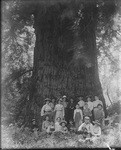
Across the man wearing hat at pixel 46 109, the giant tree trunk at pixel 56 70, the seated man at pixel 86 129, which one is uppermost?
the giant tree trunk at pixel 56 70

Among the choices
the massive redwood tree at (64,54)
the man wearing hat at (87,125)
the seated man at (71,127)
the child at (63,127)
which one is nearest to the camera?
the man wearing hat at (87,125)

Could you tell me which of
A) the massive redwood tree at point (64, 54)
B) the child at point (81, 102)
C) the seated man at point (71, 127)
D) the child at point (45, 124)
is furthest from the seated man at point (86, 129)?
the massive redwood tree at point (64, 54)

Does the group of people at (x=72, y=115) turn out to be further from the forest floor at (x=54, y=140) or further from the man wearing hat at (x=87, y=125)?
the forest floor at (x=54, y=140)

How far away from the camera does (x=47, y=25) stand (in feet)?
41.3

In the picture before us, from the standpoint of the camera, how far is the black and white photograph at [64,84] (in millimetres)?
10938

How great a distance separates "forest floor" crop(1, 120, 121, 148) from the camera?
10.4 m

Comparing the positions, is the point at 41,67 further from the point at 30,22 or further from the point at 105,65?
the point at 105,65

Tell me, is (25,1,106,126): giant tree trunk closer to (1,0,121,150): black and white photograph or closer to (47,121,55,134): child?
(1,0,121,150): black and white photograph

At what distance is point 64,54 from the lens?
1244 centimetres

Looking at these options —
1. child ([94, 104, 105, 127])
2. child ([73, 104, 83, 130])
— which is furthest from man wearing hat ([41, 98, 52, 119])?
child ([94, 104, 105, 127])

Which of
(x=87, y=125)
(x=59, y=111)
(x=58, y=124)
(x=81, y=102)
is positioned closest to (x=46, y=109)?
→ (x=59, y=111)

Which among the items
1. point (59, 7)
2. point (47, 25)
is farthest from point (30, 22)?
point (59, 7)

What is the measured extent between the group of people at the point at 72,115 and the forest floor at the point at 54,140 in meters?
0.31

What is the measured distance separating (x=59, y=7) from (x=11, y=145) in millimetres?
4487
